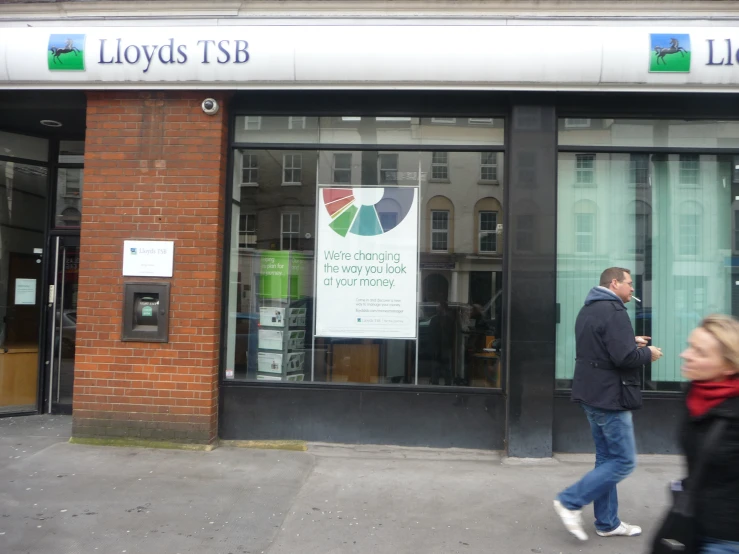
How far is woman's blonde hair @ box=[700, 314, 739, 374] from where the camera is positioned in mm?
2352

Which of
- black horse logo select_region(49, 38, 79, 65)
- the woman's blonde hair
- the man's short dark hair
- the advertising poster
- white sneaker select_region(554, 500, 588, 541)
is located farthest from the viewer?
the advertising poster

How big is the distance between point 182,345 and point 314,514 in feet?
7.87

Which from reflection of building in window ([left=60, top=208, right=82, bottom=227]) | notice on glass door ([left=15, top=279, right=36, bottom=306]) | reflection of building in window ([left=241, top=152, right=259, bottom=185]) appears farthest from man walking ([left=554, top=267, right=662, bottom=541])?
notice on glass door ([left=15, top=279, right=36, bottom=306])

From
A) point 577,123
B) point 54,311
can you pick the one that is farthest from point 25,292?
point 577,123

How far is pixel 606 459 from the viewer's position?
13.6ft

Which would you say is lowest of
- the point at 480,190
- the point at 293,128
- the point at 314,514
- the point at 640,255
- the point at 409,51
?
the point at 314,514

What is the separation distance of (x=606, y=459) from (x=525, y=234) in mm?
2559

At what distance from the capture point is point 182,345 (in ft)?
20.2

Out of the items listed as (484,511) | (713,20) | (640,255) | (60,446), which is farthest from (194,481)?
(713,20)

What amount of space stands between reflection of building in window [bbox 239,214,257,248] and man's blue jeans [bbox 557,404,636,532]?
388 cm

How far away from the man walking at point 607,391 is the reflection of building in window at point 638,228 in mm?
2414

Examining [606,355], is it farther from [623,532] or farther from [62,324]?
[62,324]

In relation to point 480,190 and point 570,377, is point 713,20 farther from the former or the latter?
point 570,377

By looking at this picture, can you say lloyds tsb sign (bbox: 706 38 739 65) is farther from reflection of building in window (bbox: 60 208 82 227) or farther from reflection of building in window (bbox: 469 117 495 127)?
reflection of building in window (bbox: 60 208 82 227)
